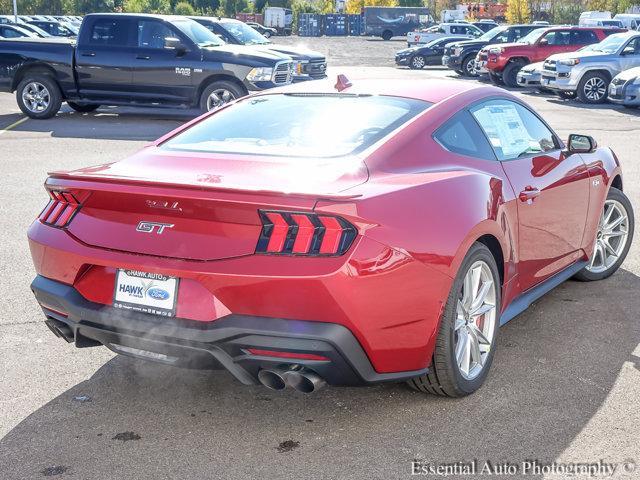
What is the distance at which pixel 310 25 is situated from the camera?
84188mm

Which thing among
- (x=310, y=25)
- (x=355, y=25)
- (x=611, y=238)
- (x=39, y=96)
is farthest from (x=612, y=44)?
(x=310, y=25)

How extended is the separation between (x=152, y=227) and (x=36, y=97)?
14250 millimetres

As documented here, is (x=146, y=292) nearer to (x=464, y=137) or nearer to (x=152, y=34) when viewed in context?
(x=464, y=137)

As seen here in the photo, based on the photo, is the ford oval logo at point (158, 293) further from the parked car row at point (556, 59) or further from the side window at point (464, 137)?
the parked car row at point (556, 59)

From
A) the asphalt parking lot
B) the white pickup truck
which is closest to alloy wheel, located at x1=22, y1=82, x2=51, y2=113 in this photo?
the asphalt parking lot

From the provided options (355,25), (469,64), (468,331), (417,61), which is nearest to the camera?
(468,331)

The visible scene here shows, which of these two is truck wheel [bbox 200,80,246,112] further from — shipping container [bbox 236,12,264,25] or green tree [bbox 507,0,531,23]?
shipping container [bbox 236,12,264,25]

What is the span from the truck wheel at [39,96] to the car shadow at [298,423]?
13.1 metres

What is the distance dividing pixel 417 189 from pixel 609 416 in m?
1.36

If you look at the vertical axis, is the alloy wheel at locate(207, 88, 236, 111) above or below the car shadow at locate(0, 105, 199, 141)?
above

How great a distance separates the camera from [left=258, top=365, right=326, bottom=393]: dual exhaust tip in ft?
11.9

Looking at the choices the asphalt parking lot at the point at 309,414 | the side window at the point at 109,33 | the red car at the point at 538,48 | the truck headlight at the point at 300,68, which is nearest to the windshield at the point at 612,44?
the red car at the point at 538,48

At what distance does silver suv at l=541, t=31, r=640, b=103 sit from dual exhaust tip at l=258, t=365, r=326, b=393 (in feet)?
64.0

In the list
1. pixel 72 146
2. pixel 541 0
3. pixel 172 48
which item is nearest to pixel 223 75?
pixel 172 48
